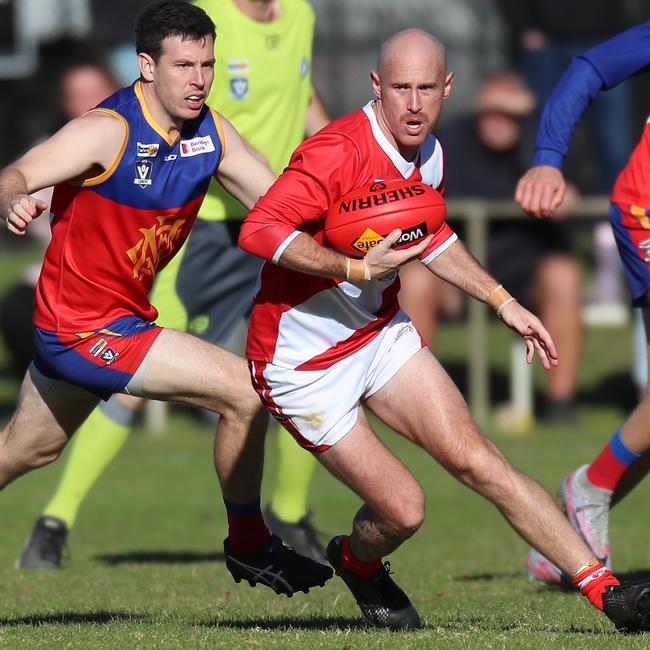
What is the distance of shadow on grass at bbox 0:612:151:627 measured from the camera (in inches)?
248

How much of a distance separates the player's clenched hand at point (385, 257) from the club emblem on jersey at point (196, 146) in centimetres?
100

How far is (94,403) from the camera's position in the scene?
642cm

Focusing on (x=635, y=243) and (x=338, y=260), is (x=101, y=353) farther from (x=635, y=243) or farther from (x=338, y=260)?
(x=635, y=243)

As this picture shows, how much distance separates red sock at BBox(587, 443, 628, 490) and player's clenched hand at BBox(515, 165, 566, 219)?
4.17 feet

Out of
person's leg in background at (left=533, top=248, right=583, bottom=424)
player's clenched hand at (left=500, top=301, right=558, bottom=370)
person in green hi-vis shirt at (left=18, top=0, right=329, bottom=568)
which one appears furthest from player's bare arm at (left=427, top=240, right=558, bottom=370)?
person's leg in background at (left=533, top=248, right=583, bottom=424)

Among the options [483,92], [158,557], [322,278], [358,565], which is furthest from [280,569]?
[483,92]

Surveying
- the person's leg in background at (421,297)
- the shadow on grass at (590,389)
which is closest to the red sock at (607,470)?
the person's leg in background at (421,297)

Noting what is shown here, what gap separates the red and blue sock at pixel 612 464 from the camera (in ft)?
23.5

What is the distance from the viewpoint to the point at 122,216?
615 centimetres

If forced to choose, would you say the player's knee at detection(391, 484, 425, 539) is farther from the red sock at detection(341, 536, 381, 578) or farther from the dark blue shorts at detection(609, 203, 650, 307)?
the dark blue shorts at detection(609, 203, 650, 307)

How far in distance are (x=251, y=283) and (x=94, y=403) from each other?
2.11 meters

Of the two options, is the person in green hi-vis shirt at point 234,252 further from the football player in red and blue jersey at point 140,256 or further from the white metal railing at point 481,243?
the white metal railing at point 481,243

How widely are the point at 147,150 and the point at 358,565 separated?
1794 millimetres

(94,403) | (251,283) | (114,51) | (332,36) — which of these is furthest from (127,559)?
(332,36)
